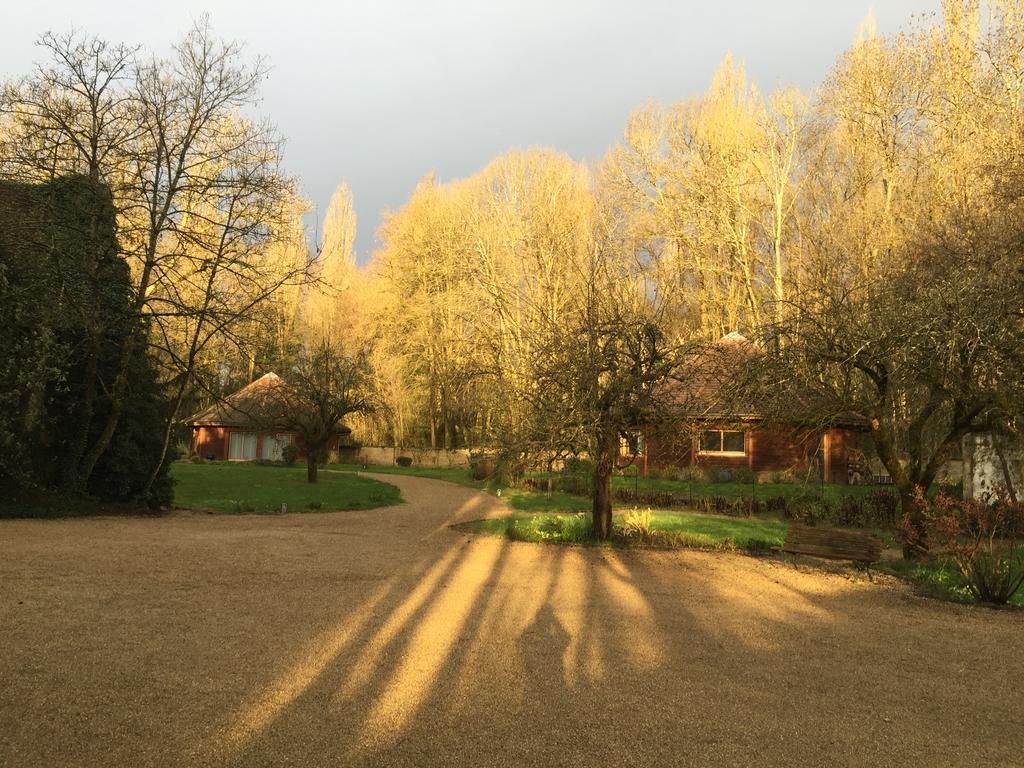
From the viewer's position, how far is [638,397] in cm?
1327

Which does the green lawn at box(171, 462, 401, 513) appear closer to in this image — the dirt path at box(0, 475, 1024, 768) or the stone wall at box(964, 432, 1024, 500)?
the dirt path at box(0, 475, 1024, 768)

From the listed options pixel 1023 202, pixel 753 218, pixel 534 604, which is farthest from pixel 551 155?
pixel 534 604

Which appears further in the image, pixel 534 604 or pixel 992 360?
pixel 992 360

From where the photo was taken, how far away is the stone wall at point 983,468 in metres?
17.5

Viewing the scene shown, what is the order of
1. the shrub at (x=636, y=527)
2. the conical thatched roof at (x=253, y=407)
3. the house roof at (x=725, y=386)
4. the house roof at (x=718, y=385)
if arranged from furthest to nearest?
the conical thatched roof at (x=253, y=407), the shrub at (x=636, y=527), the house roof at (x=718, y=385), the house roof at (x=725, y=386)

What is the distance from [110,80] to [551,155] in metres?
23.8

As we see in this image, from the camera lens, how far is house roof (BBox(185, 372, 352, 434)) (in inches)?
1085

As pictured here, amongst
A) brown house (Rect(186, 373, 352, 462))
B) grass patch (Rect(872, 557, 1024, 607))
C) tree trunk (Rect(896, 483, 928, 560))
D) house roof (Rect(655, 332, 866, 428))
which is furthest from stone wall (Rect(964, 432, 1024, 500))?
brown house (Rect(186, 373, 352, 462))

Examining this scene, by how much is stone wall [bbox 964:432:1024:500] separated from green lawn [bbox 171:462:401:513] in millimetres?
15081

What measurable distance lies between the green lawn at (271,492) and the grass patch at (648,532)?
17.7 feet

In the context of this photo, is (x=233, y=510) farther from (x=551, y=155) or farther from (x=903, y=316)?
(x=551, y=155)

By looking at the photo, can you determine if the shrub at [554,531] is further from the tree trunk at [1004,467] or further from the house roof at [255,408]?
the house roof at [255,408]

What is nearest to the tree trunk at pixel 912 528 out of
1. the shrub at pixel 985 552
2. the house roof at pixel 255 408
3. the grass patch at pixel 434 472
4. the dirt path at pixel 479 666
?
the shrub at pixel 985 552

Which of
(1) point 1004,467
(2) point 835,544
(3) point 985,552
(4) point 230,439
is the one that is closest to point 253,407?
(4) point 230,439
